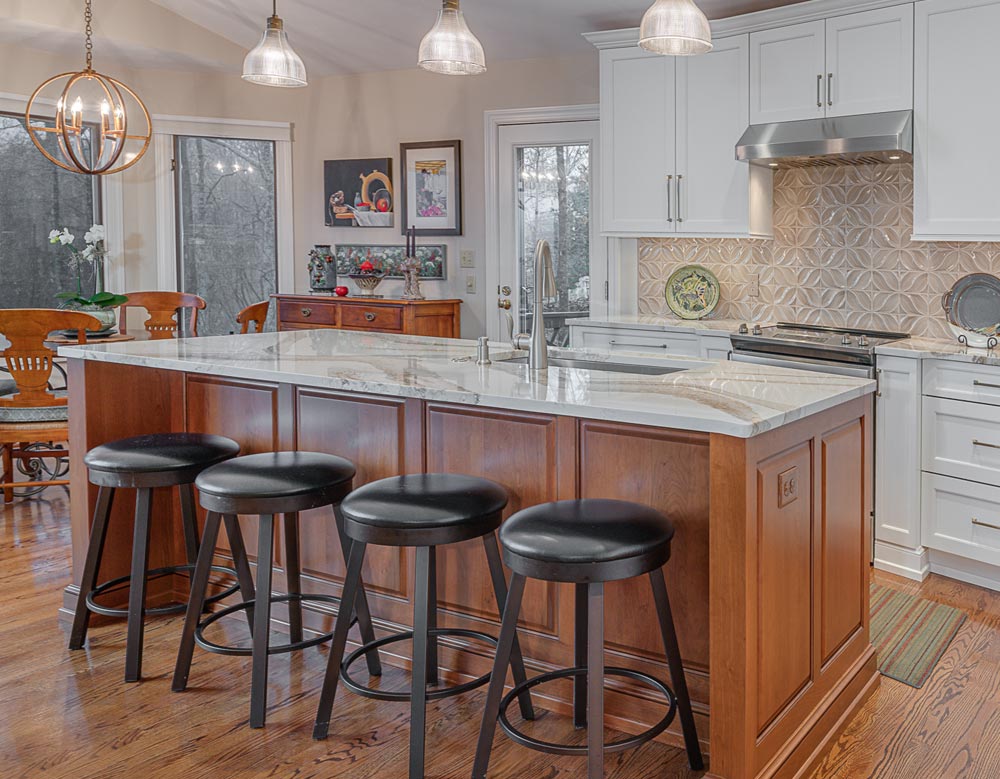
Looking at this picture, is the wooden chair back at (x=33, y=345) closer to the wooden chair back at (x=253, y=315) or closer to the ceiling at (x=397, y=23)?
the wooden chair back at (x=253, y=315)

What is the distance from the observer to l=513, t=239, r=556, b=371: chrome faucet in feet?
9.18

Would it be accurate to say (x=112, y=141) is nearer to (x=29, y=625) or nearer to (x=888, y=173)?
(x=29, y=625)

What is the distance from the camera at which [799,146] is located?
429 centimetres

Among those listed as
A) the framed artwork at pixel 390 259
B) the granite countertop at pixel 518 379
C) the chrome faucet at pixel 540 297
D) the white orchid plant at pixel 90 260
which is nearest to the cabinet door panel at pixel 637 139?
the framed artwork at pixel 390 259

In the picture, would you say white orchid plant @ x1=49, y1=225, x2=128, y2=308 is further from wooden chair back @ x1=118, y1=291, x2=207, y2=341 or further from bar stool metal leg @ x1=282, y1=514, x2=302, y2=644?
bar stool metal leg @ x1=282, y1=514, x2=302, y2=644

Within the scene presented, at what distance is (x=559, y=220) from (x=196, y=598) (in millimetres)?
3669

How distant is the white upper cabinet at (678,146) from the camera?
4.70 metres

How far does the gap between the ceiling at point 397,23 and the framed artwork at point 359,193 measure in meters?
0.63

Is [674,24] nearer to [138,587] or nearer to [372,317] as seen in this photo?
[138,587]

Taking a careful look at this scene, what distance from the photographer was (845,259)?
4.71 m

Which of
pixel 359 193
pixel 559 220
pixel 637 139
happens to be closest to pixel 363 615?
pixel 637 139

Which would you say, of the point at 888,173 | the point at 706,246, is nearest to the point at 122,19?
the point at 706,246

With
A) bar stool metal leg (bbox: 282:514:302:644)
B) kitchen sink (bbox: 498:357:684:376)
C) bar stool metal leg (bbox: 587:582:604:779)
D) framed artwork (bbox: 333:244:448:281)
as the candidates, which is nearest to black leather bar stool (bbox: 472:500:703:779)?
bar stool metal leg (bbox: 587:582:604:779)

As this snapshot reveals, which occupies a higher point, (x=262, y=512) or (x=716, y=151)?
(x=716, y=151)
